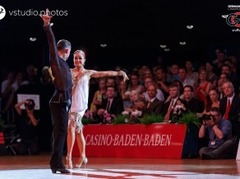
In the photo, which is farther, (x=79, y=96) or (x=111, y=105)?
(x=111, y=105)

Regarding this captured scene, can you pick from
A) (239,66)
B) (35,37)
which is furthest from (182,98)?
(35,37)

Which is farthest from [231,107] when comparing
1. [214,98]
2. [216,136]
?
[216,136]

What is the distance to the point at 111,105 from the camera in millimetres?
13109

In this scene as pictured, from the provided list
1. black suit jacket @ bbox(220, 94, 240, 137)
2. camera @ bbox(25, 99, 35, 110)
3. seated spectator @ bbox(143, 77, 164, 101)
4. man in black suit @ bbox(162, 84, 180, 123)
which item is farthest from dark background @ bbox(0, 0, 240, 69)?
black suit jacket @ bbox(220, 94, 240, 137)

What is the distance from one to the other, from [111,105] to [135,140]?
1.16m

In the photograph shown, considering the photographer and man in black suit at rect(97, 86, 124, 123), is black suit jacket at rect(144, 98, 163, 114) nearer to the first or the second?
man in black suit at rect(97, 86, 124, 123)

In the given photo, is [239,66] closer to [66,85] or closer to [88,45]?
[88,45]

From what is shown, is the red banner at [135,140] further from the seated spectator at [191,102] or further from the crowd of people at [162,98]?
the seated spectator at [191,102]

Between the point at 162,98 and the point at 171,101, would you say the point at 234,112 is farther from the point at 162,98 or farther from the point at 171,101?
the point at 162,98

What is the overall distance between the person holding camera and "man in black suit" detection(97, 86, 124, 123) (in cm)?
182

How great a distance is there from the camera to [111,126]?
41.4 ft

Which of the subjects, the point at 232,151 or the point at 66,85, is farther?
the point at 232,151

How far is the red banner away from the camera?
471 inches

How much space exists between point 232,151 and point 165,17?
484cm
